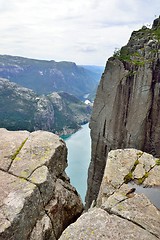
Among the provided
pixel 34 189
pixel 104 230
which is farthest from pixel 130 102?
pixel 104 230

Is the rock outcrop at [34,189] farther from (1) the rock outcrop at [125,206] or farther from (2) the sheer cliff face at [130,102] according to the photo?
(2) the sheer cliff face at [130,102]

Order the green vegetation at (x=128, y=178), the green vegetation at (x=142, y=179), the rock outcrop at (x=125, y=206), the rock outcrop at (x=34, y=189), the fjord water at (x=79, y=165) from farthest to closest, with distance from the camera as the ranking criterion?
1. the fjord water at (x=79, y=165)
2. the green vegetation at (x=128, y=178)
3. the green vegetation at (x=142, y=179)
4. the rock outcrop at (x=34, y=189)
5. the rock outcrop at (x=125, y=206)

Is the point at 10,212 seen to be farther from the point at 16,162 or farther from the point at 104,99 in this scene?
the point at 104,99

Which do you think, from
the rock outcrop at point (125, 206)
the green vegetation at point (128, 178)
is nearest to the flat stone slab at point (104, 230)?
the rock outcrop at point (125, 206)

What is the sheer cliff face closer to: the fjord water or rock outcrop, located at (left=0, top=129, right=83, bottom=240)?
rock outcrop, located at (left=0, top=129, right=83, bottom=240)

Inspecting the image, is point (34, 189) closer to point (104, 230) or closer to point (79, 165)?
point (104, 230)

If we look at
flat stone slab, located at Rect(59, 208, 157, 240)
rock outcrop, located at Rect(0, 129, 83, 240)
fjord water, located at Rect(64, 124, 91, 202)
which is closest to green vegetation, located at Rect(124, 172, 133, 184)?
rock outcrop, located at Rect(0, 129, 83, 240)
